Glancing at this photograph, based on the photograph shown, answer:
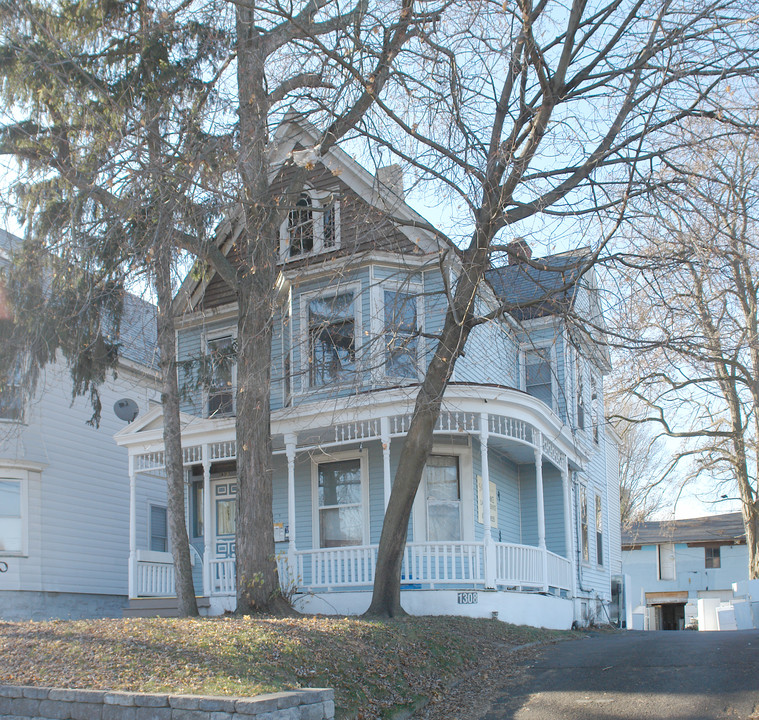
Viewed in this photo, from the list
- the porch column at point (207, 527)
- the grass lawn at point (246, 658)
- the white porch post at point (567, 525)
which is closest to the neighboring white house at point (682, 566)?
the white porch post at point (567, 525)

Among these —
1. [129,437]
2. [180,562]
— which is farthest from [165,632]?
[129,437]

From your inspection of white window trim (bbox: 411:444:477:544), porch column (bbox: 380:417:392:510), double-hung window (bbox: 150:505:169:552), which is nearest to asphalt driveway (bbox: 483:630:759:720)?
porch column (bbox: 380:417:392:510)

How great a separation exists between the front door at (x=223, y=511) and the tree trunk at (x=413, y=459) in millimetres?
6634

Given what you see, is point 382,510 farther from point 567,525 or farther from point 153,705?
point 153,705

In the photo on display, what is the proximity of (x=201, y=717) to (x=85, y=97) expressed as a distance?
864cm

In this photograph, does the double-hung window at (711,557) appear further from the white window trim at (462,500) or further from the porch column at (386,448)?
the porch column at (386,448)

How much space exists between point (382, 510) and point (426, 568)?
1530 mm

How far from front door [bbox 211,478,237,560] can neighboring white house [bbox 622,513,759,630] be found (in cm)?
2481

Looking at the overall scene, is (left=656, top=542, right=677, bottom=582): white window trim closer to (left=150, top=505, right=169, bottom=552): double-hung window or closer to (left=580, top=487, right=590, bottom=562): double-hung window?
(left=580, top=487, right=590, bottom=562): double-hung window

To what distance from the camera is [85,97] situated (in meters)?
11.6

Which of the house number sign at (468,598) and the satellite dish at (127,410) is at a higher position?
the satellite dish at (127,410)

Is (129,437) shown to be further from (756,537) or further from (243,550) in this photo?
(756,537)

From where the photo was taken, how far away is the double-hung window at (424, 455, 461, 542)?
15477 millimetres

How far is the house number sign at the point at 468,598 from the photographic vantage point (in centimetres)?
1345
